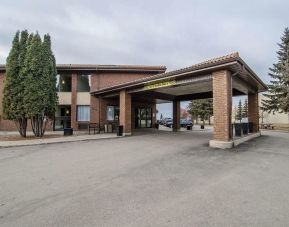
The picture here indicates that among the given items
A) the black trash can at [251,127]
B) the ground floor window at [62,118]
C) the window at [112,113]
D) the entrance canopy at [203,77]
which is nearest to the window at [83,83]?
the ground floor window at [62,118]

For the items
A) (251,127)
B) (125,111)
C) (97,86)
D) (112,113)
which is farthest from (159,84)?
(97,86)

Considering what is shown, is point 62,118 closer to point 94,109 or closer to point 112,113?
point 94,109

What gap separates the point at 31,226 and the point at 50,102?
1404cm

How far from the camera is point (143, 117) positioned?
25109 mm

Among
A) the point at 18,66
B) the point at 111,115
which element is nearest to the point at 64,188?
the point at 18,66

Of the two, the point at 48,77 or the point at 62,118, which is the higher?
the point at 48,77

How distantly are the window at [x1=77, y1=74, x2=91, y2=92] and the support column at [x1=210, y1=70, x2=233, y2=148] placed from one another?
14.8 metres

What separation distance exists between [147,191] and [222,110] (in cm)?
645

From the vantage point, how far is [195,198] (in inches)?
175

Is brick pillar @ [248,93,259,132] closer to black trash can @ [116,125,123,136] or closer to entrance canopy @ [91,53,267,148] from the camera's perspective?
entrance canopy @ [91,53,267,148]

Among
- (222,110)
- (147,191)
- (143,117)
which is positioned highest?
(222,110)

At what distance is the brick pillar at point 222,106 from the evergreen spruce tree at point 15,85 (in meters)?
12.7

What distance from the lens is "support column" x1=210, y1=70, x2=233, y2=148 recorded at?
9.90 meters

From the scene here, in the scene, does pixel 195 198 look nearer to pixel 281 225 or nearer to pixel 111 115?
pixel 281 225
